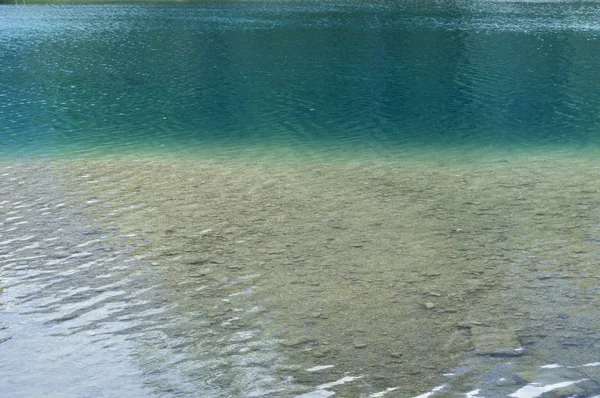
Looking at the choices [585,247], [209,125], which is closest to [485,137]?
[209,125]

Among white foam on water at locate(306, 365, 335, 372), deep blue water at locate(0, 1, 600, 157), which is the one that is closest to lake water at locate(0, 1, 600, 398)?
white foam on water at locate(306, 365, 335, 372)

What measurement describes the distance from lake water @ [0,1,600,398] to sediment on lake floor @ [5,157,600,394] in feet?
0.13

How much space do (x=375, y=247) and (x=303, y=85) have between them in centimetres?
1837

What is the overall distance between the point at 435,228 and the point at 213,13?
57.1 metres

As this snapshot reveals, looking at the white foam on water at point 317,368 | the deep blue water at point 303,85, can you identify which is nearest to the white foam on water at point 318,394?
the white foam on water at point 317,368

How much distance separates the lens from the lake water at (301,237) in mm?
7734

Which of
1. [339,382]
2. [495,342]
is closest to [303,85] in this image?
[495,342]

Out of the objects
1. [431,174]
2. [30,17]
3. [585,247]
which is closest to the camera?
[585,247]

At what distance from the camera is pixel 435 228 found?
12.1 metres

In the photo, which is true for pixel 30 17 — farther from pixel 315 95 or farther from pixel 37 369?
pixel 37 369

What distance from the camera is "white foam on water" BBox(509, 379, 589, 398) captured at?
7.04m

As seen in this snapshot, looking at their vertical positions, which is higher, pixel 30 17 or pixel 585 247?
→ pixel 30 17

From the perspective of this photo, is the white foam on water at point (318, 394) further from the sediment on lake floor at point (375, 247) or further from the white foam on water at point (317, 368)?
the white foam on water at point (317, 368)

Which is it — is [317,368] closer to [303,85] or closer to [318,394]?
[318,394]
